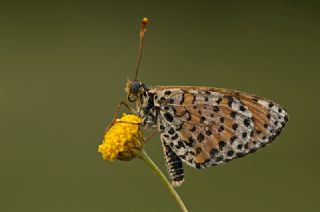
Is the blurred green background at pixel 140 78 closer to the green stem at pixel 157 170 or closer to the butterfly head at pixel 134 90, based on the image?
the butterfly head at pixel 134 90

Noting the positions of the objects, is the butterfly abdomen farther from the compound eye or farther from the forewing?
the compound eye

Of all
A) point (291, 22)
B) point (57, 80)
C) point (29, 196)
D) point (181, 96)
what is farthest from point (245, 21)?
point (181, 96)

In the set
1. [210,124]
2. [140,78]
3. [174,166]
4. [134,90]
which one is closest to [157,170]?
[174,166]

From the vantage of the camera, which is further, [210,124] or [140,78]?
[140,78]

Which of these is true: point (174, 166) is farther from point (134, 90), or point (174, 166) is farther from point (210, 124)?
point (134, 90)

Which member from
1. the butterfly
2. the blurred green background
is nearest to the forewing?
the butterfly

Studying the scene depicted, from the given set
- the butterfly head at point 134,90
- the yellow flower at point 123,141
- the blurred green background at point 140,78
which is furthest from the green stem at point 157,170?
the blurred green background at point 140,78
